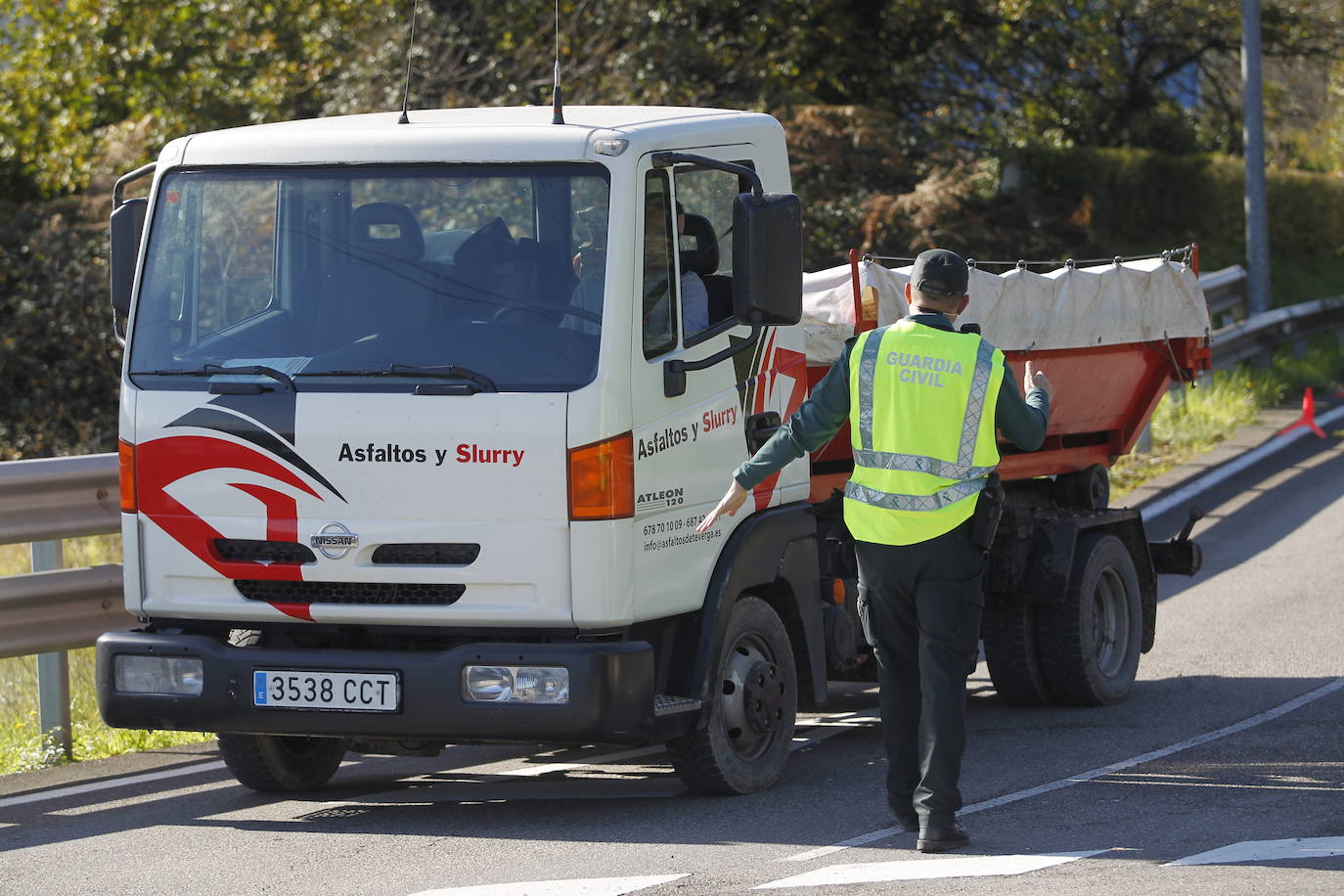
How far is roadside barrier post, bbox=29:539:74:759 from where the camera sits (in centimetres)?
768

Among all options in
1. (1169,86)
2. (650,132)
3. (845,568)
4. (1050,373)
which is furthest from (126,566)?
(1169,86)

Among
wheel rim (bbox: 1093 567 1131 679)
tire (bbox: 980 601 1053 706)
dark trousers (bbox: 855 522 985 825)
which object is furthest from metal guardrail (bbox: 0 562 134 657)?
wheel rim (bbox: 1093 567 1131 679)

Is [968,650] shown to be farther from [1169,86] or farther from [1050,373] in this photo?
[1169,86]

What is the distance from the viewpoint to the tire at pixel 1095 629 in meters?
8.39

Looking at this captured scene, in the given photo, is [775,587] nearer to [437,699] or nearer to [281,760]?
[437,699]

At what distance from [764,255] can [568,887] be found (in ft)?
6.84

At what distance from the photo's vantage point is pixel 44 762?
7.62 metres

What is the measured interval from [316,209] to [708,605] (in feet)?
6.10

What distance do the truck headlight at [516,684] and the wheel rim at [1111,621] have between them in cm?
360

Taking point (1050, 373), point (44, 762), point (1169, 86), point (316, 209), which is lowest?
point (44, 762)

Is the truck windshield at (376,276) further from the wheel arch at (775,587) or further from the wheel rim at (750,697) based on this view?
the wheel rim at (750,697)

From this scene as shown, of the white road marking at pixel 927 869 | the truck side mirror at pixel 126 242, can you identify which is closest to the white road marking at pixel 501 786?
the white road marking at pixel 927 869

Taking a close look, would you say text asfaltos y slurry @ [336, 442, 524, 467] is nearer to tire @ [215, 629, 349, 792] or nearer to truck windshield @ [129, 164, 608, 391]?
truck windshield @ [129, 164, 608, 391]

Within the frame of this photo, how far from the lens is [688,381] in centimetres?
625
